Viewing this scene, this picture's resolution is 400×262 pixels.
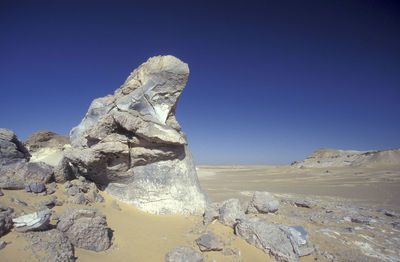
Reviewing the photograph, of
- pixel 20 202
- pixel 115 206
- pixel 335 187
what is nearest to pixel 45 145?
pixel 115 206

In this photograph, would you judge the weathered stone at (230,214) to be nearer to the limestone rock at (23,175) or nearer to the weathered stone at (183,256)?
the weathered stone at (183,256)

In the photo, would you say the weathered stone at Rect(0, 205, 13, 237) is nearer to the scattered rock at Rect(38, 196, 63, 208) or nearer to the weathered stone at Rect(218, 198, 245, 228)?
the scattered rock at Rect(38, 196, 63, 208)

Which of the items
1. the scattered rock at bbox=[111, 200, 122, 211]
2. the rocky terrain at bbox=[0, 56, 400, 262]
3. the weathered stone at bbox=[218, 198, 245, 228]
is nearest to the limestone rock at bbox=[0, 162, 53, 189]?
the rocky terrain at bbox=[0, 56, 400, 262]

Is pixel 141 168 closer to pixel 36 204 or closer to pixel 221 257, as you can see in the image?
pixel 36 204

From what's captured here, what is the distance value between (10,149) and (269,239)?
21.9ft

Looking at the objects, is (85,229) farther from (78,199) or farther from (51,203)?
(78,199)

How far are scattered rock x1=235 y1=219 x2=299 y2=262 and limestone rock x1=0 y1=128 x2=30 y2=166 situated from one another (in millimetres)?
5852

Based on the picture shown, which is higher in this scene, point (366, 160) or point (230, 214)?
point (366, 160)

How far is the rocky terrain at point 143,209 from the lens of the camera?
141 inches

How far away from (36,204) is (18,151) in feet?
7.35

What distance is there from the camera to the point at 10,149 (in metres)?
5.50

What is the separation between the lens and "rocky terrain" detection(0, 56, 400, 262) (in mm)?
3587

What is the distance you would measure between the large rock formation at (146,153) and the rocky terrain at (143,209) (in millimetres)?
30

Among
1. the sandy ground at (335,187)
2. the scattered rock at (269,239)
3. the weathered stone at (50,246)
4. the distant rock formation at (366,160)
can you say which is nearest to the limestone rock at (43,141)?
the sandy ground at (335,187)
